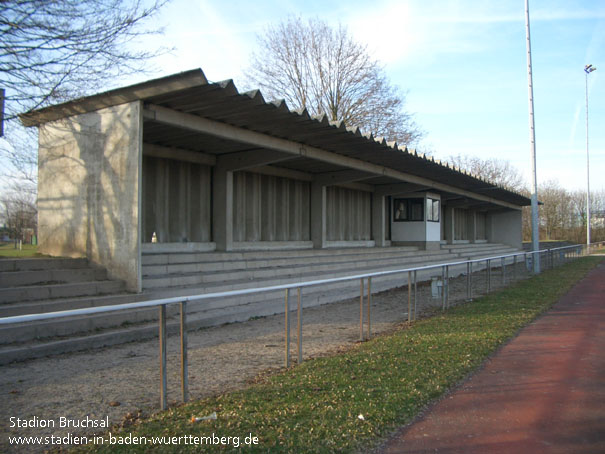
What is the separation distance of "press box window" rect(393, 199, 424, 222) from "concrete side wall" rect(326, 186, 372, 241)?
1.81 meters

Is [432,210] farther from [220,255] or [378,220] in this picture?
[220,255]

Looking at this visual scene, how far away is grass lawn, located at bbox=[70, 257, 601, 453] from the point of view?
12.4 ft

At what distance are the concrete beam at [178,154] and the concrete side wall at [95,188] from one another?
7.37 ft

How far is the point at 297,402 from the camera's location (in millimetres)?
4645

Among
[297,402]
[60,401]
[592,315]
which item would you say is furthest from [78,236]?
[592,315]

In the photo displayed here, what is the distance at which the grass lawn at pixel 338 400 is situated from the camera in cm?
378

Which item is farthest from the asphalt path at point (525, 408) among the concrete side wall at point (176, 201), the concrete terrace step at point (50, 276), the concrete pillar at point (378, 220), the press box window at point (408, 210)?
the press box window at point (408, 210)

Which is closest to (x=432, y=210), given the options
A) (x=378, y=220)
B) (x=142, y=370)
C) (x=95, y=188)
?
(x=378, y=220)

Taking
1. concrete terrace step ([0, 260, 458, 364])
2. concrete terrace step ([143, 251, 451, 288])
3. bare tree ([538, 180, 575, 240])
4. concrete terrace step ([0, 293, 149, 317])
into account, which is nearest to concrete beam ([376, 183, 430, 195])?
concrete terrace step ([143, 251, 451, 288])

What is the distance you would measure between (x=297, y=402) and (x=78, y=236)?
23.6ft

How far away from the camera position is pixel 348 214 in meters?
21.9

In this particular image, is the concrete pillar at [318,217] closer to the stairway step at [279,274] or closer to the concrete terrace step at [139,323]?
the stairway step at [279,274]

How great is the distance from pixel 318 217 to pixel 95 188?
1007cm

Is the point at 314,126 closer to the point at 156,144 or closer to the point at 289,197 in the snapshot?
the point at 156,144
